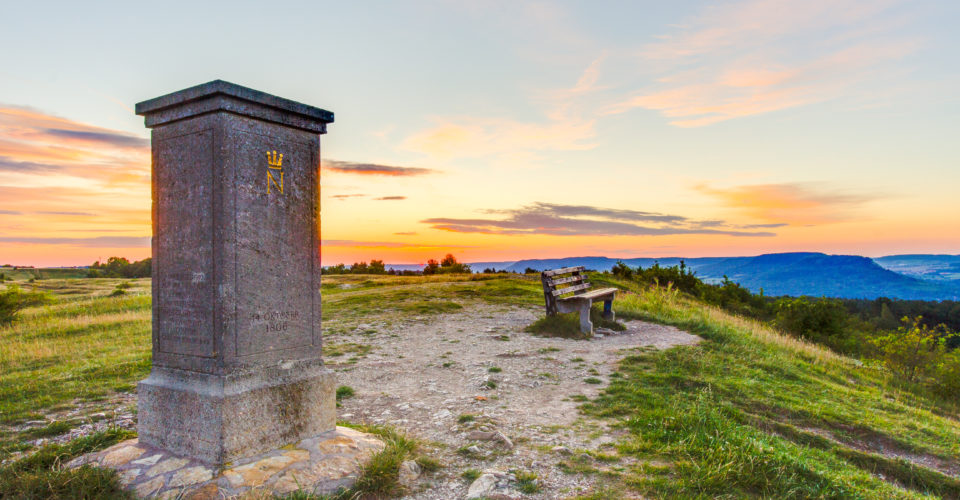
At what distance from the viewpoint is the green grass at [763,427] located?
12.6 feet

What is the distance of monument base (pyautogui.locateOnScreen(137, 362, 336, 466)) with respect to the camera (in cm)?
388

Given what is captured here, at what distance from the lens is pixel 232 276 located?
397 centimetres

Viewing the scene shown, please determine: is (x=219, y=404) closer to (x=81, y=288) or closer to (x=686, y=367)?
(x=686, y=367)

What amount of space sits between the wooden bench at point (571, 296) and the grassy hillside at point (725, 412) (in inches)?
71.3

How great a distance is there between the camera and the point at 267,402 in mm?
4145

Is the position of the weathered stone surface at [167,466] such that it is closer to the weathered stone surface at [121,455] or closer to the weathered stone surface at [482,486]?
the weathered stone surface at [121,455]

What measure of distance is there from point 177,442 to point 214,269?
4.85 ft

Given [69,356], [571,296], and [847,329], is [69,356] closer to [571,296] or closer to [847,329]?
[571,296]

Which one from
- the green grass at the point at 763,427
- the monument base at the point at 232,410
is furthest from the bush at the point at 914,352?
the monument base at the point at 232,410

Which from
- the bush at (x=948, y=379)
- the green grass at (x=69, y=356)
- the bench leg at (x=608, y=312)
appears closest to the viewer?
the green grass at (x=69, y=356)

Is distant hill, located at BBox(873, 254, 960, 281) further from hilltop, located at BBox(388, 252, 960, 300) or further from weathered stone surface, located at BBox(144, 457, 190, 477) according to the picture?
weathered stone surface, located at BBox(144, 457, 190, 477)

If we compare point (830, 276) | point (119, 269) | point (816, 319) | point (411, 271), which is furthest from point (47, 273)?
point (830, 276)

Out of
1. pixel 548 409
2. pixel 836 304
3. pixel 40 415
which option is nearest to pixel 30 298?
pixel 40 415

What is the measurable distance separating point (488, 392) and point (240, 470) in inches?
132
